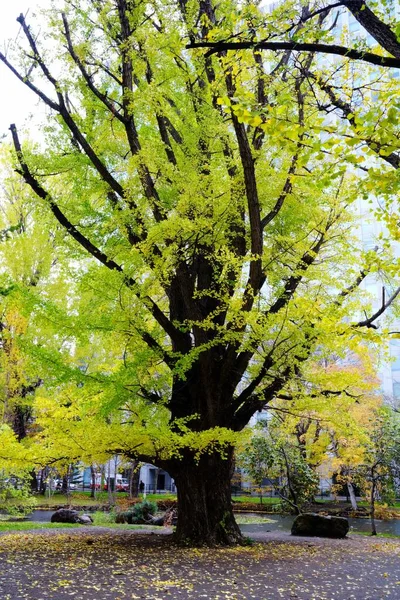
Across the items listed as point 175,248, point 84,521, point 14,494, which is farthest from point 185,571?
point 84,521

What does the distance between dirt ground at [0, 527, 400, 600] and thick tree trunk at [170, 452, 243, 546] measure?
41 centimetres

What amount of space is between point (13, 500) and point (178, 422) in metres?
7.27

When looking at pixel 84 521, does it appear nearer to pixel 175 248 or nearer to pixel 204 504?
pixel 204 504

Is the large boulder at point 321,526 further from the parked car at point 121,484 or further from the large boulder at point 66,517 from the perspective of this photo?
the parked car at point 121,484

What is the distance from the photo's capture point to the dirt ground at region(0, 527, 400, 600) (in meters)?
4.31

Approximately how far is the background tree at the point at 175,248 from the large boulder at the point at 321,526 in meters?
3.85

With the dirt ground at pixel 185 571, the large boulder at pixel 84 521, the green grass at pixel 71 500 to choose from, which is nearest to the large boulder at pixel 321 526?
the dirt ground at pixel 185 571

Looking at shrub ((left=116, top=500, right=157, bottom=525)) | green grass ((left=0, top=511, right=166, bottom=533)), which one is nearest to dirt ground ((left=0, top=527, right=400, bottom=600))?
green grass ((left=0, top=511, right=166, bottom=533))

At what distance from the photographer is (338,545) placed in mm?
8750

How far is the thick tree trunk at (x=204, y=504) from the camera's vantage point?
754 cm

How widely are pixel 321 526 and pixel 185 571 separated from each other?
6.61m

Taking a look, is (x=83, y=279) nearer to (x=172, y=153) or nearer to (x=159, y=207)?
(x=159, y=207)

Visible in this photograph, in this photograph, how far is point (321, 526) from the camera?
35.6 feet

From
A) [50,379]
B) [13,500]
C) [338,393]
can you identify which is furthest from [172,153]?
[13,500]
